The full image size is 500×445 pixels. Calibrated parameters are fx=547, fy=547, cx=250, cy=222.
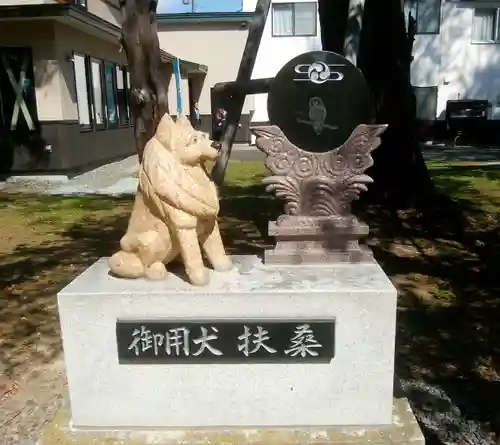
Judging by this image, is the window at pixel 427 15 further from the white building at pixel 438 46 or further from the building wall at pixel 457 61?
the building wall at pixel 457 61

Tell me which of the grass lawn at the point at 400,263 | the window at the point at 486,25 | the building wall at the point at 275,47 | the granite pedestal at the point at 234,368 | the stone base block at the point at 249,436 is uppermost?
the window at the point at 486,25

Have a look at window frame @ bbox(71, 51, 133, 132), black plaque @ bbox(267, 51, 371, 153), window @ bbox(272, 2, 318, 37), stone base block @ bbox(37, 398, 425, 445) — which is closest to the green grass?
stone base block @ bbox(37, 398, 425, 445)

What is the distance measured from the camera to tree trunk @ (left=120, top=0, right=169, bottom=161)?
6285 millimetres

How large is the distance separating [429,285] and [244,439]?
3.17 metres

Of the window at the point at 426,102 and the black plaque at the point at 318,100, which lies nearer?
the black plaque at the point at 318,100

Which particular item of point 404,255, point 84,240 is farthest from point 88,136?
point 404,255

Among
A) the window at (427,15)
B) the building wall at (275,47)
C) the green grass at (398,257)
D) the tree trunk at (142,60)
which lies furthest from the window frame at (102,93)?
the window at (427,15)

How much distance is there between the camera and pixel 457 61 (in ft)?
68.6

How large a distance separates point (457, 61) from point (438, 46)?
3.14 feet

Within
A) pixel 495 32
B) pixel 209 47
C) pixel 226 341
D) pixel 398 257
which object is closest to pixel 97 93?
pixel 209 47

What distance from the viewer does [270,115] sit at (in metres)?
3.00

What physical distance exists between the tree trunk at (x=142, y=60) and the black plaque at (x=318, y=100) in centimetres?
355

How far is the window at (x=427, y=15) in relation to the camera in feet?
66.8

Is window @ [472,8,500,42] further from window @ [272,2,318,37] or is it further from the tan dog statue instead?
the tan dog statue
